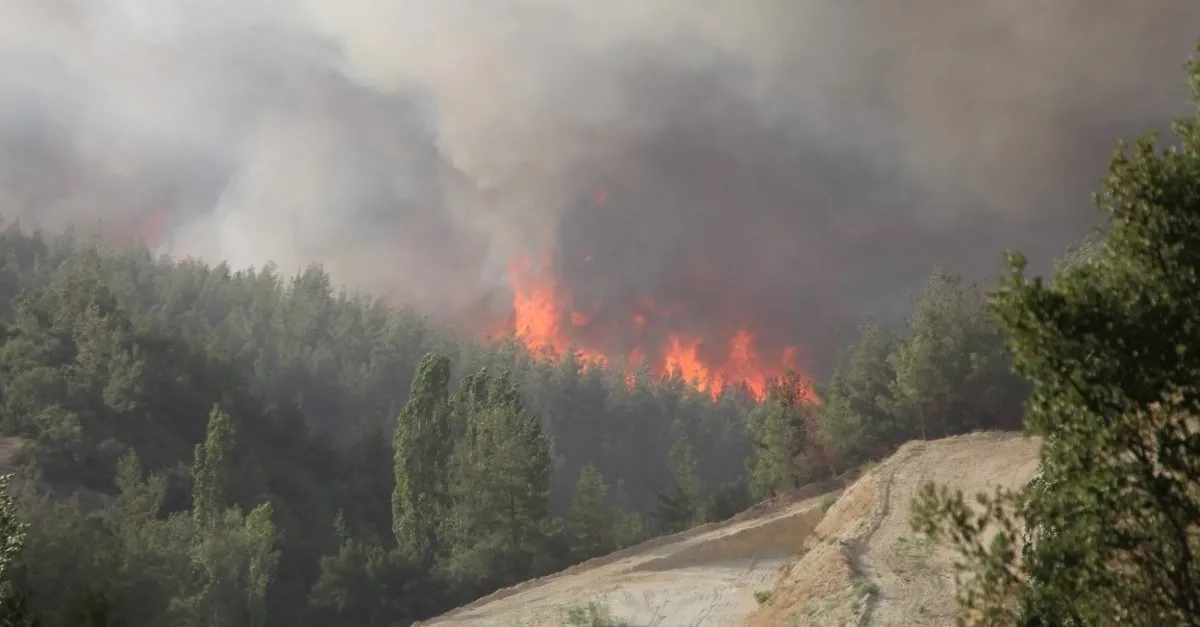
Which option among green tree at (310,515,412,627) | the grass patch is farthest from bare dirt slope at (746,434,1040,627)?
green tree at (310,515,412,627)

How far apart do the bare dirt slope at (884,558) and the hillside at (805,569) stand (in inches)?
2.0

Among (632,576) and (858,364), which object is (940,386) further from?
(632,576)

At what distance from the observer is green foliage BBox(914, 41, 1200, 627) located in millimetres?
6906

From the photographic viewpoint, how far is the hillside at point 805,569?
2327 centimetres

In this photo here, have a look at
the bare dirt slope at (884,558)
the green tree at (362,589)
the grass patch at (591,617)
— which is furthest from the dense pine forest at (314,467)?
the grass patch at (591,617)

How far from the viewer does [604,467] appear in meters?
154

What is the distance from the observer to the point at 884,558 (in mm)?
26328

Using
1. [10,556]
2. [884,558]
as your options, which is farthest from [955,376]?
[10,556]

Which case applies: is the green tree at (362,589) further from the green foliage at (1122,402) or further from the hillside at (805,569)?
the green foliage at (1122,402)

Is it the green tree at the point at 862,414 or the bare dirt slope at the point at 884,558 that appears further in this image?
the green tree at the point at 862,414

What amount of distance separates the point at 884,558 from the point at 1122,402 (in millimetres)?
21168

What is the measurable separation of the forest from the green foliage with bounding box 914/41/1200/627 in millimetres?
22

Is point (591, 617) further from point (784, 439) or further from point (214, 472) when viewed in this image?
point (214, 472)

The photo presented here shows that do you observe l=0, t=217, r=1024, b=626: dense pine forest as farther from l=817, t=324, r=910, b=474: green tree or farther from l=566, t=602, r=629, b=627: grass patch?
l=566, t=602, r=629, b=627: grass patch
